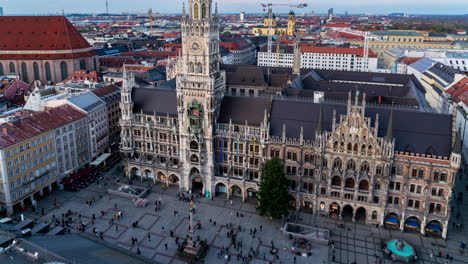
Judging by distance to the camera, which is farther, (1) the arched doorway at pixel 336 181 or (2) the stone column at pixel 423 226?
(1) the arched doorway at pixel 336 181

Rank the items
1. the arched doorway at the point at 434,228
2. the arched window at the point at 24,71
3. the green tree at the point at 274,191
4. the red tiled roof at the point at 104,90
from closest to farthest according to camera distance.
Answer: the arched doorway at the point at 434,228
the green tree at the point at 274,191
the red tiled roof at the point at 104,90
the arched window at the point at 24,71

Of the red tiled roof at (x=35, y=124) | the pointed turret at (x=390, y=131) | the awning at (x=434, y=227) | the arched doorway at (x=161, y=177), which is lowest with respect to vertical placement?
the awning at (x=434, y=227)

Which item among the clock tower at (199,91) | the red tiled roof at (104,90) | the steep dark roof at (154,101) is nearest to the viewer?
→ the clock tower at (199,91)

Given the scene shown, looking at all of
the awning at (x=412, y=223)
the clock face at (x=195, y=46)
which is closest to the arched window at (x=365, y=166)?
the awning at (x=412, y=223)

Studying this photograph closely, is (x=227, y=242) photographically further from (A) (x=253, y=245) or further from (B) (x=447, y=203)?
(B) (x=447, y=203)

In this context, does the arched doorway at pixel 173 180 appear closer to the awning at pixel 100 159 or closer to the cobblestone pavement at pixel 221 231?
the cobblestone pavement at pixel 221 231

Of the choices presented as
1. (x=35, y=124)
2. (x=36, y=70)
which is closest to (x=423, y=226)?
(x=35, y=124)

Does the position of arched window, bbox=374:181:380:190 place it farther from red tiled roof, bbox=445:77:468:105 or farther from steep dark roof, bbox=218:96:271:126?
red tiled roof, bbox=445:77:468:105

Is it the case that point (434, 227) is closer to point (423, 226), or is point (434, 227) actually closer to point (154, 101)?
point (423, 226)

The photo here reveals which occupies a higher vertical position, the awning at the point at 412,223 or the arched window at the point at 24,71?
the arched window at the point at 24,71
